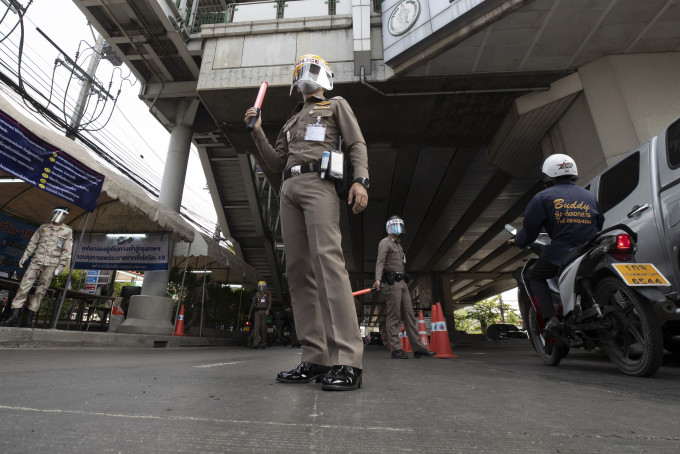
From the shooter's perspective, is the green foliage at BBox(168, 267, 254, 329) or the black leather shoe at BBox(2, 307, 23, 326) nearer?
the black leather shoe at BBox(2, 307, 23, 326)

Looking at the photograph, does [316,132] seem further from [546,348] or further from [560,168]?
[546,348]

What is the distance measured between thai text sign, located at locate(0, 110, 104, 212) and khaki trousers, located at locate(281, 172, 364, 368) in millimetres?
4761

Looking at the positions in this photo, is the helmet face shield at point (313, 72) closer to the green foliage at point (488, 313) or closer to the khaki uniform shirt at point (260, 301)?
the khaki uniform shirt at point (260, 301)

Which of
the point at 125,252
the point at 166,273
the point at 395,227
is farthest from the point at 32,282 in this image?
the point at 395,227

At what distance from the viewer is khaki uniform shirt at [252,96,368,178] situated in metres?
2.16

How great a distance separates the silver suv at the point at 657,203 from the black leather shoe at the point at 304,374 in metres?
2.47

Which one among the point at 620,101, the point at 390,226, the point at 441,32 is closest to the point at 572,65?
the point at 620,101

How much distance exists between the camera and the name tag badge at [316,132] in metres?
2.18

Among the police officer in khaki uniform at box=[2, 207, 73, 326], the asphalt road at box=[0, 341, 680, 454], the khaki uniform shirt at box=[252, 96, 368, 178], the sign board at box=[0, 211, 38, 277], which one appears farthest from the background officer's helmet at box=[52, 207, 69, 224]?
the khaki uniform shirt at box=[252, 96, 368, 178]

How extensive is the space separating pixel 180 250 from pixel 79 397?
342 inches

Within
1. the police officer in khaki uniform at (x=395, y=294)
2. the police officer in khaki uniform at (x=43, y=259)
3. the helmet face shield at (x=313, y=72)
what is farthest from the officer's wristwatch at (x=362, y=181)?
the police officer in khaki uniform at (x=43, y=259)

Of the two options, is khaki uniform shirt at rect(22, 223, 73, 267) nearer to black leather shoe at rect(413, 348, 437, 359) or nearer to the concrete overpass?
the concrete overpass

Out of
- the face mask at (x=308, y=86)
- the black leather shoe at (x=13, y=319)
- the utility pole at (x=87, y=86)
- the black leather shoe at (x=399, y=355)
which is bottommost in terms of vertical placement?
the black leather shoe at (x=399, y=355)

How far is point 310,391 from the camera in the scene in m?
1.56
